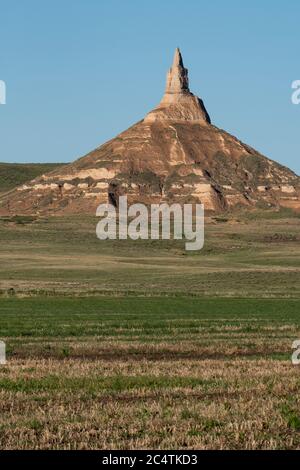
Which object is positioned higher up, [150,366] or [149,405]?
[149,405]

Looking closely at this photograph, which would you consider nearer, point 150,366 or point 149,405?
point 149,405

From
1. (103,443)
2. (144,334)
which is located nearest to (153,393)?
(103,443)

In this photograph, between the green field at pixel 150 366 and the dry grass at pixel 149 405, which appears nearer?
the dry grass at pixel 149 405

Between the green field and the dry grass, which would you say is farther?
the green field

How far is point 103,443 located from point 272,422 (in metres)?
2.97

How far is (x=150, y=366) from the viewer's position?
2261 centimetres

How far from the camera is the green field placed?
1420 centimetres

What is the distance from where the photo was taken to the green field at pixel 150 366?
46.6ft

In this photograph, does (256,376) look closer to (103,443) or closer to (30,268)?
(103,443)

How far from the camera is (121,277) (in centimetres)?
8562

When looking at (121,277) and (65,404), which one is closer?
(65,404)

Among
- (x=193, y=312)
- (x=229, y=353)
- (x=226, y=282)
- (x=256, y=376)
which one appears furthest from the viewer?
(x=226, y=282)
